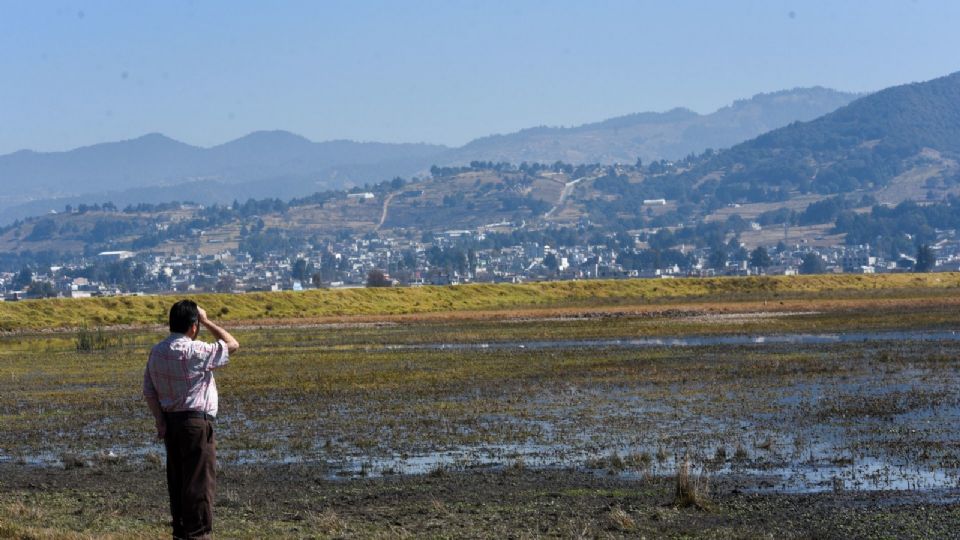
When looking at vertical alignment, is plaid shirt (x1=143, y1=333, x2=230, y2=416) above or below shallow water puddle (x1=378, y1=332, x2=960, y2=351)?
above

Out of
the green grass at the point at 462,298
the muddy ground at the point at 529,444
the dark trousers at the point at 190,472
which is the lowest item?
the green grass at the point at 462,298

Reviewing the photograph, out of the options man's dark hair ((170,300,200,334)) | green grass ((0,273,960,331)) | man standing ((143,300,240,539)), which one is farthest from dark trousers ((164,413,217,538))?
green grass ((0,273,960,331))

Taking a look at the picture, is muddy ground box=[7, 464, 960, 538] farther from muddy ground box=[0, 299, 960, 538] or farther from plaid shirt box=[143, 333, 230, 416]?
plaid shirt box=[143, 333, 230, 416]

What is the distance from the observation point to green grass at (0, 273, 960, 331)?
78875 mm

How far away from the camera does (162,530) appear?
1498 cm

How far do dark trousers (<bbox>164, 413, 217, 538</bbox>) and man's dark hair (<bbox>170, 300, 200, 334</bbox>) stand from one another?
817mm

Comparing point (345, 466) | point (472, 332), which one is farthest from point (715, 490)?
point (472, 332)

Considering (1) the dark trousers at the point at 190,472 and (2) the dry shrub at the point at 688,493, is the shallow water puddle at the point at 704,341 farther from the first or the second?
(1) the dark trousers at the point at 190,472

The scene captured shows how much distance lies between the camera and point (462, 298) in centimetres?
9944

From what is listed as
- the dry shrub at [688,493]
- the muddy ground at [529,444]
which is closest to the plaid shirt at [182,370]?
the muddy ground at [529,444]

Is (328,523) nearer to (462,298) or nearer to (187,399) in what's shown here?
(187,399)

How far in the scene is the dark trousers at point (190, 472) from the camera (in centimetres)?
1231

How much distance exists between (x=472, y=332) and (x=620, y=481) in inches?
1632

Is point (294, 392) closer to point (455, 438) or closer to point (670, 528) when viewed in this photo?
point (455, 438)
